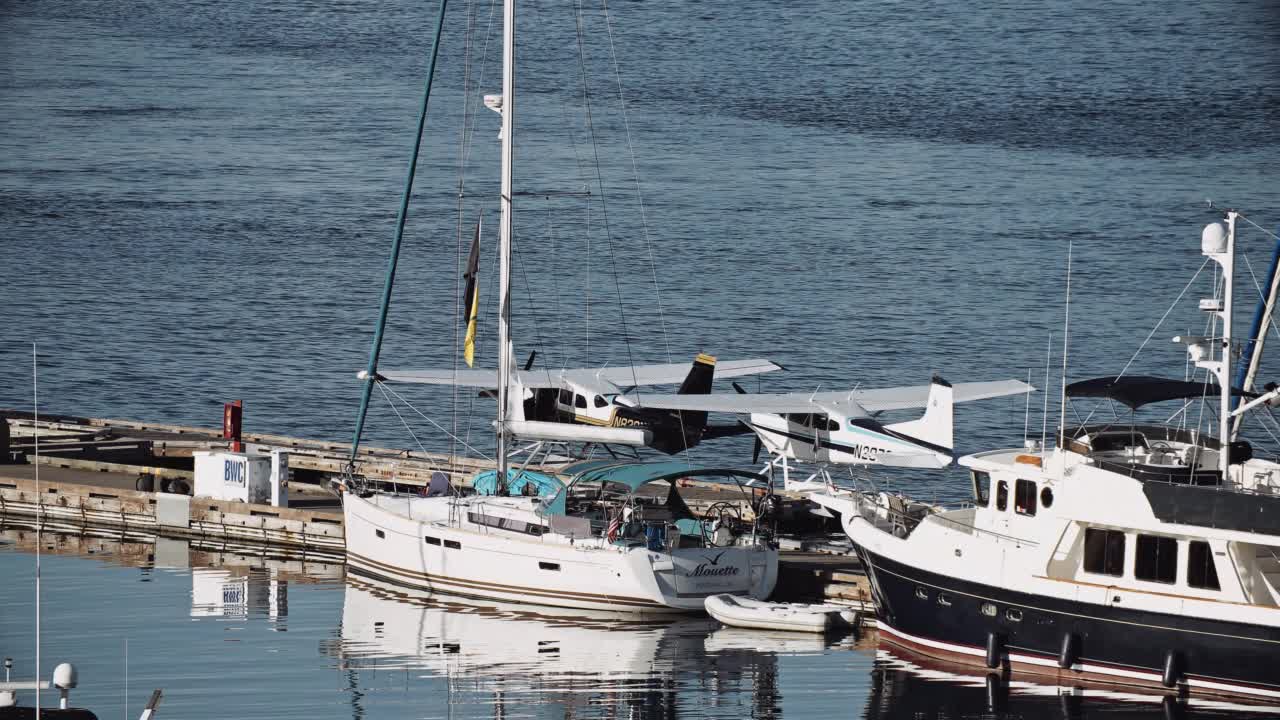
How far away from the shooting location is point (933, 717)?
106 feet

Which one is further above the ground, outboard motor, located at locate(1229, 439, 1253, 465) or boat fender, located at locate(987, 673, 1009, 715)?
outboard motor, located at locate(1229, 439, 1253, 465)

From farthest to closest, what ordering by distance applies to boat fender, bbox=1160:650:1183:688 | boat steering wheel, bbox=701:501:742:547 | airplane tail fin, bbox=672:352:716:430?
1. airplane tail fin, bbox=672:352:716:430
2. boat steering wheel, bbox=701:501:742:547
3. boat fender, bbox=1160:650:1183:688

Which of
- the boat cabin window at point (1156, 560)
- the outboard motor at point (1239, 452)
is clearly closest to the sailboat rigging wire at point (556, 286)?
the outboard motor at point (1239, 452)

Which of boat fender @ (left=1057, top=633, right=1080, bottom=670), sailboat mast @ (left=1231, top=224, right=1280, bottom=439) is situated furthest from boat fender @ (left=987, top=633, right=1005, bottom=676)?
sailboat mast @ (left=1231, top=224, right=1280, bottom=439)

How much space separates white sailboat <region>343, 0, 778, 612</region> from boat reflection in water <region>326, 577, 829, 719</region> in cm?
51

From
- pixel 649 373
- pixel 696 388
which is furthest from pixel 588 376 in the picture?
pixel 649 373

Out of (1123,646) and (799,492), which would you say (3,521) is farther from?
(1123,646)

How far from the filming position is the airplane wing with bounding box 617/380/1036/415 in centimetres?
4588

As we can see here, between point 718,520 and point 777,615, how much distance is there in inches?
112

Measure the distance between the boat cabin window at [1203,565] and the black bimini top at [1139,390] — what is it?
8.71ft

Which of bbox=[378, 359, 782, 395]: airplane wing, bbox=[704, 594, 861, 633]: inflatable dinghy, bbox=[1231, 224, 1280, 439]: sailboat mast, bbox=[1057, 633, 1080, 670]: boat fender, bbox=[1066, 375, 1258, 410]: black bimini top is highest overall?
bbox=[1231, 224, 1280, 439]: sailboat mast

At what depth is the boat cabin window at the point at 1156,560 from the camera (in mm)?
32625

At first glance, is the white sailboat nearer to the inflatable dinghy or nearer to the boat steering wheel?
the boat steering wheel

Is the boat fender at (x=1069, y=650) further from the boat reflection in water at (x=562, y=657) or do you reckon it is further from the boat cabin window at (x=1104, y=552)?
the boat reflection in water at (x=562, y=657)
